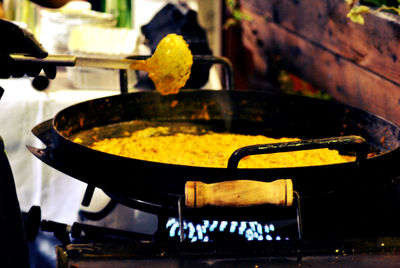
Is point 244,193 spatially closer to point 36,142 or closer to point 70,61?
point 70,61

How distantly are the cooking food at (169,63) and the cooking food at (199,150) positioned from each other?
0.27 m

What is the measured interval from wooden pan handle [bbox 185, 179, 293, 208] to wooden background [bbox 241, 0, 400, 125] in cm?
102

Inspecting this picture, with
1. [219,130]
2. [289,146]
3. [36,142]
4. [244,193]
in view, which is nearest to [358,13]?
[219,130]

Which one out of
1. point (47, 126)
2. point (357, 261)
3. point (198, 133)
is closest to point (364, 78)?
point (198, 133)

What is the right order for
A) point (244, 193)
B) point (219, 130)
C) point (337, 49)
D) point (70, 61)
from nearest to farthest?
point (244, 193) < point (70, 61) < point (219, 130) < point (337, 49)

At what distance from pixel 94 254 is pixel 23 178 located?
1812 millimetres

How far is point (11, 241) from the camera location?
1.24m

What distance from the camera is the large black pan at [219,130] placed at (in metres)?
1.25

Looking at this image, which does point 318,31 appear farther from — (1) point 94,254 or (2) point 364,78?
(1) point 94,254

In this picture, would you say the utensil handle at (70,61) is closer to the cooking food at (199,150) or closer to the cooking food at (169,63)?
the cooking food at (169,63)

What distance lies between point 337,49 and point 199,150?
40.9 inches

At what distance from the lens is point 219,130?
2.16m

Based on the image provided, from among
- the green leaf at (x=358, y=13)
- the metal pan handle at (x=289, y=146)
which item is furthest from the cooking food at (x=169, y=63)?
the green leaf at (x=358, y=13)

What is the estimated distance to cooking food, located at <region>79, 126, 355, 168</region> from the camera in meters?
1.67
